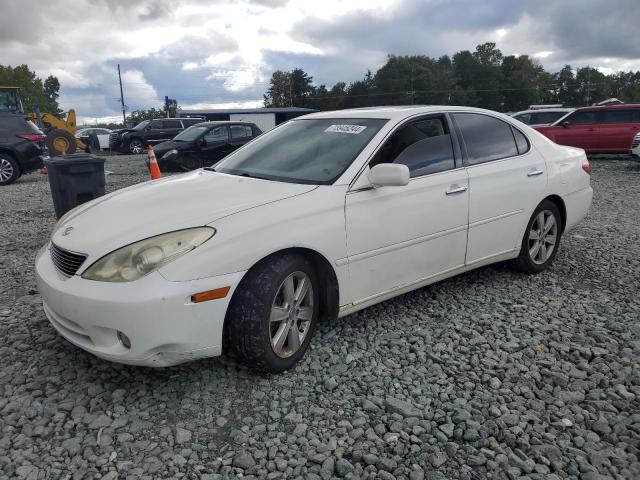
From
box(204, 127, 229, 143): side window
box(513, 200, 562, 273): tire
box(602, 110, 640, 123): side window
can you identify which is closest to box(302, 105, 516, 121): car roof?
box(513, 200, 562, 273): tire

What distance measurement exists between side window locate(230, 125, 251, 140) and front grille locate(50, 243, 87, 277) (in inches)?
474

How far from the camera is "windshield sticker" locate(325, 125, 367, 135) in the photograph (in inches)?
145

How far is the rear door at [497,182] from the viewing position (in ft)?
13.2

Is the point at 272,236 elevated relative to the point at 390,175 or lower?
lower

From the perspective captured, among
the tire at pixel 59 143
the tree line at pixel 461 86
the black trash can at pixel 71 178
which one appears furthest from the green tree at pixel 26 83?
the black trash can at pixel 71 178

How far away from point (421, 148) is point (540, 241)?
5.62 ft

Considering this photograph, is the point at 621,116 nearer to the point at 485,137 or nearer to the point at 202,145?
the point at 202,145

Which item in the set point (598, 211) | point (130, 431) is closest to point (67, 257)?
point (130, 431)

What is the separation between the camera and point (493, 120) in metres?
4.48

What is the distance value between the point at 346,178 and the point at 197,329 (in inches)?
51.4

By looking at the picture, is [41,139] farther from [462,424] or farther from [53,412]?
[462,424]

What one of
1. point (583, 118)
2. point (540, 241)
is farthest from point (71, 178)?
point (583, 118)

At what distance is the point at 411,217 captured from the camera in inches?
138

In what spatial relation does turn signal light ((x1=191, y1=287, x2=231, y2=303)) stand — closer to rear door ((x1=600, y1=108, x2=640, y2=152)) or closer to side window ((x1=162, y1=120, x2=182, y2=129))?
rear door ((x1=600, y1=108, x2=640, y2=152))
